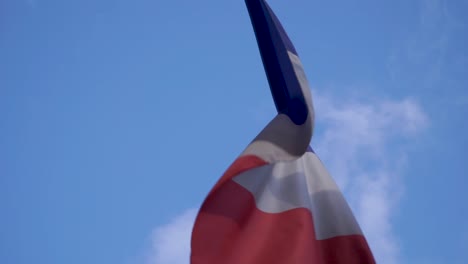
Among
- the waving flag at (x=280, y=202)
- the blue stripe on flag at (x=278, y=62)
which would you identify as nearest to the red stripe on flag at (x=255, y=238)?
the waving flag at (x=280, y=202)

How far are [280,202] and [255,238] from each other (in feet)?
1.26

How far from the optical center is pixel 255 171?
3602mm

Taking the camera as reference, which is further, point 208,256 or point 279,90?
point 279,90

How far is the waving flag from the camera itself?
3.12 m

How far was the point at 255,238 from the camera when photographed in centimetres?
329

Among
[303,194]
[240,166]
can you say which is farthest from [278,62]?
[240,166]

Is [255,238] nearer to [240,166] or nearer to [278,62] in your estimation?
[240,166]

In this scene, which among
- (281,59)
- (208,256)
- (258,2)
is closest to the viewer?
(208,256)

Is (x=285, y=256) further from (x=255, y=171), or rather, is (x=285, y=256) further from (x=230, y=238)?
(x=255, y=171)

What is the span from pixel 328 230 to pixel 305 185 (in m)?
0.35

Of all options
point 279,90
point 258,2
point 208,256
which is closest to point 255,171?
point 279,90

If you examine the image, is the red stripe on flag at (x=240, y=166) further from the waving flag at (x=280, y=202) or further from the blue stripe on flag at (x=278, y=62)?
the blue stripe on flag at (x=278, y=62)

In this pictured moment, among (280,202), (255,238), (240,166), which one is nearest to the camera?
(240,166)

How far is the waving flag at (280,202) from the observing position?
10.2 feet
